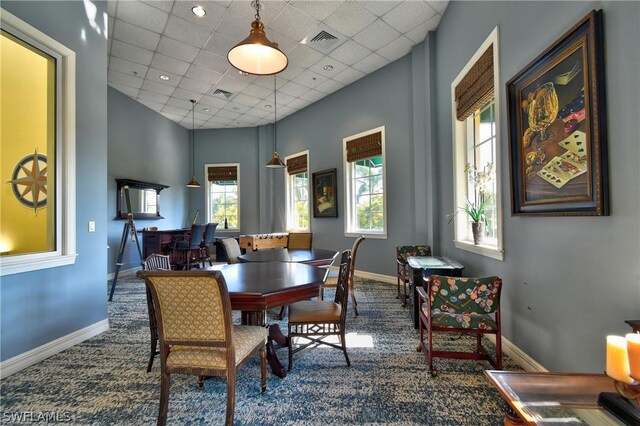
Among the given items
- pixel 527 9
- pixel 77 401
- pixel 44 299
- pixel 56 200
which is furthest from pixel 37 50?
pixel 527 9

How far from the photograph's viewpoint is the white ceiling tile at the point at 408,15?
334 cm

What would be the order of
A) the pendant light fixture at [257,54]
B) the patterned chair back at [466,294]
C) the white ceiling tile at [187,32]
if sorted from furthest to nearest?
1. the white ceiling tile at [187,32]
2. the pendant light fixture at [257,54]
3. the patterned chair back at [466,294]

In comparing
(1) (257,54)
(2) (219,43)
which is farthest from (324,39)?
(1) (257,54)

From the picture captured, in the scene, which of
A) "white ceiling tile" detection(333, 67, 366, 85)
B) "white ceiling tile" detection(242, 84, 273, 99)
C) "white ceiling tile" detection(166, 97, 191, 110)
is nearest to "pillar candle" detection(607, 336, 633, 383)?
"white ceiling tile" detection(333, 67, 366, 85)

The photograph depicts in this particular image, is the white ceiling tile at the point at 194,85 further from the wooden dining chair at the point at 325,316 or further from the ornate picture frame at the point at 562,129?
the ornate picture frame at the point at 562,129

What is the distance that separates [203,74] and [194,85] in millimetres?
518

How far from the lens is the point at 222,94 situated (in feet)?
18.3

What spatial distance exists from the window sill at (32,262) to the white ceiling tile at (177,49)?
10.1 feet

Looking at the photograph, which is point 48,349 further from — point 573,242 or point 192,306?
point 573,242

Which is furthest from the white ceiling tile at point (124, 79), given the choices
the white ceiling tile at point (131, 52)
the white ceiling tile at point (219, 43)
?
the white ceiling tile at point (219, 43)

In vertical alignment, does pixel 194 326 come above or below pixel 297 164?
below

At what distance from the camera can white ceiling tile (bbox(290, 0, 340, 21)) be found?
3.21 meters

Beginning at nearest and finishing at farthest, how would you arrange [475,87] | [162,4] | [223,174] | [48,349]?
[48,349] < [475,87] < [162,4] < [223,174]

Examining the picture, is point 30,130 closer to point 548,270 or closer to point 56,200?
point 56,200
